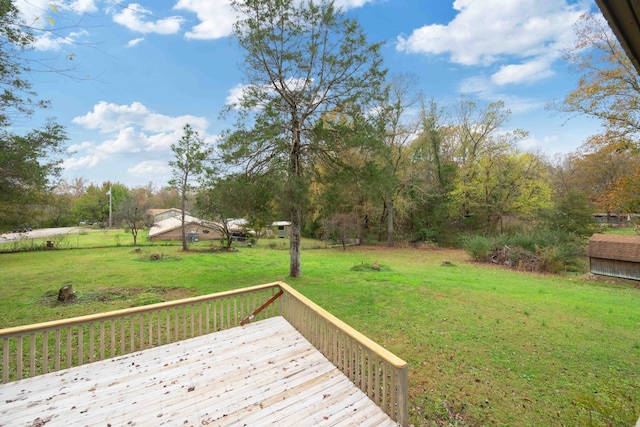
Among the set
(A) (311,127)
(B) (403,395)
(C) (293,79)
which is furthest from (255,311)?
(C) (293,79)

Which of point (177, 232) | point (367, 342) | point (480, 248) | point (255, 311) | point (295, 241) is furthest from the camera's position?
point (177, 232)

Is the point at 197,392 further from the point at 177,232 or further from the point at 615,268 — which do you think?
the point at 177,232

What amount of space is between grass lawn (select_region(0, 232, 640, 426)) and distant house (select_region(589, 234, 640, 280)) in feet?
1.91

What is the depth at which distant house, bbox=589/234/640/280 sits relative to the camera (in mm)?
10275

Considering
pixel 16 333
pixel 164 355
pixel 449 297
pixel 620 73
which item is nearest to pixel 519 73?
pixel 620 73

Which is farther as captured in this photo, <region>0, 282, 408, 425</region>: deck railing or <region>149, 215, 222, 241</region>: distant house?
<region>149, 215, 222, 241</region>: distant house

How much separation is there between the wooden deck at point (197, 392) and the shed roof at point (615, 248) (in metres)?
14.1

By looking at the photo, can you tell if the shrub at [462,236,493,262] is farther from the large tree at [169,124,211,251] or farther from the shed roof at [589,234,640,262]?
the large tree at [169,124,211,251]

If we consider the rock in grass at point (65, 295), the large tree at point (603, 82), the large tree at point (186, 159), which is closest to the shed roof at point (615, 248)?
the large tree at point (603, 82)

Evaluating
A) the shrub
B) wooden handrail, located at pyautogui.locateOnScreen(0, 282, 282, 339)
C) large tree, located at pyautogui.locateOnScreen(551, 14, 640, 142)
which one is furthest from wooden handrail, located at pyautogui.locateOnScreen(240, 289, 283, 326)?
large tree, located at pyautogui.locateOnScreen(551, 14, 640, 142)

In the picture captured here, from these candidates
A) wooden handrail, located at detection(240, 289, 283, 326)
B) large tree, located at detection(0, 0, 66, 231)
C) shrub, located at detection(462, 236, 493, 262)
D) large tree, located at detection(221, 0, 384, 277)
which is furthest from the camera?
shrub, located at detection(462, 236, 493, 262)

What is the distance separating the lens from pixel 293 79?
8.21 meters

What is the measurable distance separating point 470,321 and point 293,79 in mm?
8201

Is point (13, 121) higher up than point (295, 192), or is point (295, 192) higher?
point (13, 121)
